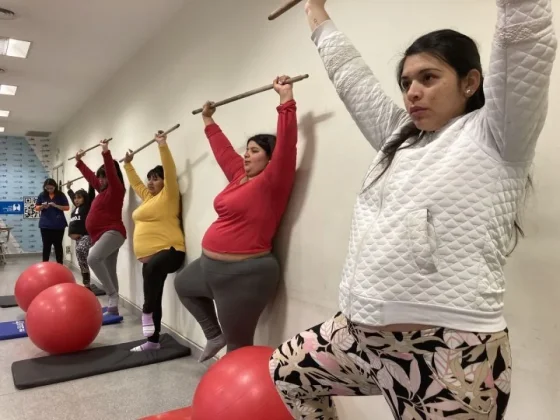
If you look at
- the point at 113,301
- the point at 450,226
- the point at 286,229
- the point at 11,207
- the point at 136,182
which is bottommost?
the point at 113,301

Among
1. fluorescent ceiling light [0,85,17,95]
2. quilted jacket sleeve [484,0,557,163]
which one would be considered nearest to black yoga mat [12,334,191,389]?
quilted jacket sleeve [484,0,557,163]

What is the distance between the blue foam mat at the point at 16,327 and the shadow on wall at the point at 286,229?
2.18 metres

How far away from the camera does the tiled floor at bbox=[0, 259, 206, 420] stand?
2484 mm

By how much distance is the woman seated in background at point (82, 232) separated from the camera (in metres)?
5.30

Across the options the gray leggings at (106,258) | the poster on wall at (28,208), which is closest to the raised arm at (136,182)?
the gray leggings at (106,258)

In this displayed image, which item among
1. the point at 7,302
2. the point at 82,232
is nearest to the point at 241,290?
the point at 82,232

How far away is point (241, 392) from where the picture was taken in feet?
5.95

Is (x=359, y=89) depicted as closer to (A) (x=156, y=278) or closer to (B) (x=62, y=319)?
(A) (x=156, y=278)

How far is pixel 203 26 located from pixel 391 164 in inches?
100

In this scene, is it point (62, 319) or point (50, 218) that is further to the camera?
point (50, 218)

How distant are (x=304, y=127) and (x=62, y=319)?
6.94ft

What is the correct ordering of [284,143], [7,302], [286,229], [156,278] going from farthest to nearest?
[7,302]
[156,278]
[286,229]
[284,143]

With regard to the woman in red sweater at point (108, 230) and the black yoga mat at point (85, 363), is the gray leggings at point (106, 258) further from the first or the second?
the black yoga mat at point (85, 363)

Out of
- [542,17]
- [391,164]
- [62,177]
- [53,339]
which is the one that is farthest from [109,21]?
[62,177]
